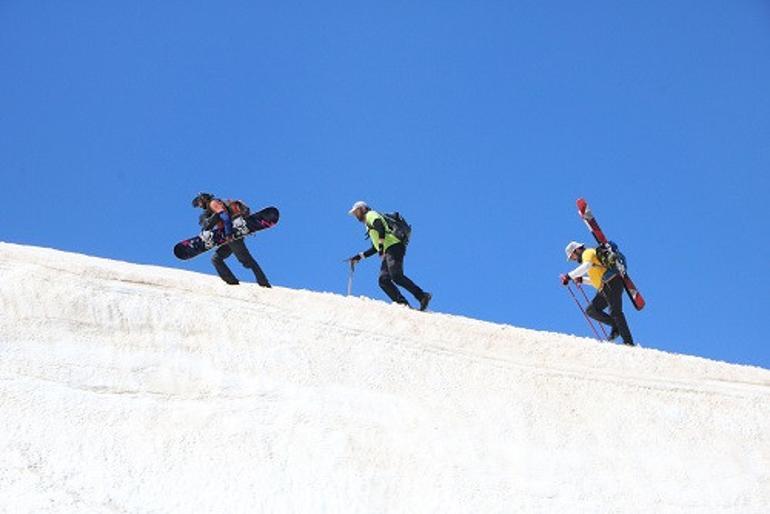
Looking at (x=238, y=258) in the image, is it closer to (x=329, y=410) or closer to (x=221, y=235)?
(x=221, y=235)

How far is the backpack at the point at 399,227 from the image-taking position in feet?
71.9

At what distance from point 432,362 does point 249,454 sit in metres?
3.99

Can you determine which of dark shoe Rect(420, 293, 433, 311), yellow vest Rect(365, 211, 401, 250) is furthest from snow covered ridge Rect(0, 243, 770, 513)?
yellow vest Rect(365, 211, 401, 250)

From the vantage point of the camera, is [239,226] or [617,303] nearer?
[617,303]

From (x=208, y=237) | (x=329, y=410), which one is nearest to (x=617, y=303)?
(x=329, y=410)

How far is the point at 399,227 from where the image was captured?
21953mm

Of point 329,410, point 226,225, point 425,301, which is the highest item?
point 226,225

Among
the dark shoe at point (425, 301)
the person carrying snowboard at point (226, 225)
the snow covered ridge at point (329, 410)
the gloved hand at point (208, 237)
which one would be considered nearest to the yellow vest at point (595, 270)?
the snow covered ridge at point (329, 410)

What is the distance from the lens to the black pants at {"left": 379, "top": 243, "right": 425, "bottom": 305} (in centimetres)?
2183

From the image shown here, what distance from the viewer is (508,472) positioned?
1622 cm

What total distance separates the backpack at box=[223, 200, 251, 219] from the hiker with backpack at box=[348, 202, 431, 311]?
209cm

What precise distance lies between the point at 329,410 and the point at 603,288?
6.87m

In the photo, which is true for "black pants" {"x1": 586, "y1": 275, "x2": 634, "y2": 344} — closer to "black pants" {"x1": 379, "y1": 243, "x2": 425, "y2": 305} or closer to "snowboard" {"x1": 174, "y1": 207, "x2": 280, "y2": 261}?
"black pants" {"x1": 379, "y1": 243, "x2": 425, "y2": 305}

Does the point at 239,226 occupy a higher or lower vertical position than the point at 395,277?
higher
